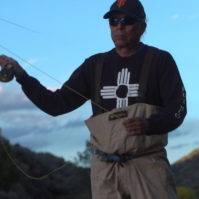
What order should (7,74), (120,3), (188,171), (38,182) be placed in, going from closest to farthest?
(7,74)
(120,3)
(38,182)
(188,171)

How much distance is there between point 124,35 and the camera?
445cm

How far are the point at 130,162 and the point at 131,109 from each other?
15.5 inches

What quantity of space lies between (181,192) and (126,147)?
40.9ft

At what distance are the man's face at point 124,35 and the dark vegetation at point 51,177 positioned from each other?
1362cm

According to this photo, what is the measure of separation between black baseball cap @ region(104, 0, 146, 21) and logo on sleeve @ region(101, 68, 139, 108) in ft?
1.49

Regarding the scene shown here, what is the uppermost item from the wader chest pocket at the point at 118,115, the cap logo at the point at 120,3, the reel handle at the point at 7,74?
the cap logo at the point at 120,3

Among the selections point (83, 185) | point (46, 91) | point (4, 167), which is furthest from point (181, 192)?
point (46, 91)

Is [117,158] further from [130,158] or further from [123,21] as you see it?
[123,21]

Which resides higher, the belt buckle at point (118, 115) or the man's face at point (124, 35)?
the man's face at point (124, 35)

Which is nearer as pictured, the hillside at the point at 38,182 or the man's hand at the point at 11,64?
the man's hand at the point at 11,64

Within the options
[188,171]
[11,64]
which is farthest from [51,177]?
[11,64]

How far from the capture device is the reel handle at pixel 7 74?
4375 millimetres

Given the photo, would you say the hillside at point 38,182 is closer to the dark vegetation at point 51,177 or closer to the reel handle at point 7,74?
the dark vegetation at point 51,177

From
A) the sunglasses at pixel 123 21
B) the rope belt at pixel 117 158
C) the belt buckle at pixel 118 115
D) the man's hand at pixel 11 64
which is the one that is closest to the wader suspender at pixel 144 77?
the belt buckle at pixel 118 115
